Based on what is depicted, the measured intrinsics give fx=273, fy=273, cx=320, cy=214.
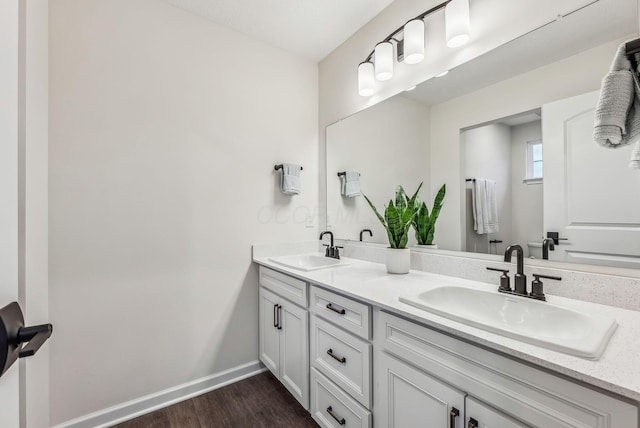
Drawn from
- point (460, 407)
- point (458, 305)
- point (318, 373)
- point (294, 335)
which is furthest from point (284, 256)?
point (460, 407)

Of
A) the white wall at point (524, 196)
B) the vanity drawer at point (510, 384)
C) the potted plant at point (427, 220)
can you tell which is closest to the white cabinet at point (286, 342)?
the vanity drawer at point (510, 384)

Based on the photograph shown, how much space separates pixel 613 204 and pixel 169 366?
2421 mm

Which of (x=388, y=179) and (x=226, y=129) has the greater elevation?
(x=226, y=129)

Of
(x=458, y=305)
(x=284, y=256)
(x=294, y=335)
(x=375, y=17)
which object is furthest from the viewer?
(x=284, y=256)

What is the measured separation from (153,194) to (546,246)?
2116mm

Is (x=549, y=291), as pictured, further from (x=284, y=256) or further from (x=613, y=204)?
(x=284, y=256)

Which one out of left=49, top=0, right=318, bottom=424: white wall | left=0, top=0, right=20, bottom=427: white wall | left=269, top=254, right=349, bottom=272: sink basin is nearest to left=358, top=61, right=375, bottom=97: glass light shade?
left=49, top=0, right=318, bottom=424: white wall

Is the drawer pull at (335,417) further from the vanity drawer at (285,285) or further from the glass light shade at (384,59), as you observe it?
the glass light shade at (384,59)

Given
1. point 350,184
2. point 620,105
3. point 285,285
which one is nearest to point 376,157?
point 350,184

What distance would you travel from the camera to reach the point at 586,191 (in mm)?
1073

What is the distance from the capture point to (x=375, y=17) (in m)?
1.92

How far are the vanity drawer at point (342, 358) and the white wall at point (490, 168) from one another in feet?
2.58

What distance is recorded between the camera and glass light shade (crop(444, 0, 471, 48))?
4.46ft

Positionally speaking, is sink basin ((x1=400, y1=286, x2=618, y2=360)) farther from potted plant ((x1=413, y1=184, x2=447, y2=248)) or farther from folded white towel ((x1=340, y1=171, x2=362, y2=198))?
folded white towel ((x1=340, y1=171, x2=362, y2=198))
